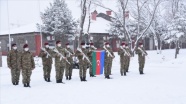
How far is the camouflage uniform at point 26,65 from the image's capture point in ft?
37.4

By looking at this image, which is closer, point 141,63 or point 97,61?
point 97,61

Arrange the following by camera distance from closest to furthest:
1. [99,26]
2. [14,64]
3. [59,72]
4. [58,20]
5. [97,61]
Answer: [14,64] → [59,72] → [97,61] → [58,20] → [99,26]

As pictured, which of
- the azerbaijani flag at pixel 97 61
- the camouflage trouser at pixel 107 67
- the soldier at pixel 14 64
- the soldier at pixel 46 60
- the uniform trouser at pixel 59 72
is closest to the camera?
the soldier at pixel 14 64

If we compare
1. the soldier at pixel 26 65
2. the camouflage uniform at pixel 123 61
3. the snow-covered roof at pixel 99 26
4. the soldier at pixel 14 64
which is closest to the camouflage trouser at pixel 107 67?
the camouflage uniform at pixel 123 61

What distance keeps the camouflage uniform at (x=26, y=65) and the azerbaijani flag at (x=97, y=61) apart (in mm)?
3519

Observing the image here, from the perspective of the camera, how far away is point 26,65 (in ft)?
37.4

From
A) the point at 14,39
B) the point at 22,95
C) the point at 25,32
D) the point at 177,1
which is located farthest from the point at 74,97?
the point at 14,39

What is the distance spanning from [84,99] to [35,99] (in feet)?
4.99

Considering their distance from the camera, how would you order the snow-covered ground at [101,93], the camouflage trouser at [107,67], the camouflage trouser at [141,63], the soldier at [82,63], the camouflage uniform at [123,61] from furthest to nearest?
1. the camouflage trouser at [141,63]
2. the camouflage uniform at [123,61]
3. the camouflage trouser at [107,67]
4. the soldier at [82,63]
5. the snow-covered ground at [101,93]

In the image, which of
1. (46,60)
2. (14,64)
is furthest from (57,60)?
(14,64)

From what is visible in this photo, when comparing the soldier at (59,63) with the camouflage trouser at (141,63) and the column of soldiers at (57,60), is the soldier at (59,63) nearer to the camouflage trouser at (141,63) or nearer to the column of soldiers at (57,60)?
the column of soldiers at (57,60)

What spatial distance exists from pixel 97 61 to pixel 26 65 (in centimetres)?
395

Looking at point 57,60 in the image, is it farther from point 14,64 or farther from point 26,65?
point 14,64

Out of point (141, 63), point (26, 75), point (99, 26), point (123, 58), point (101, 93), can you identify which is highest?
point (99, 26)
